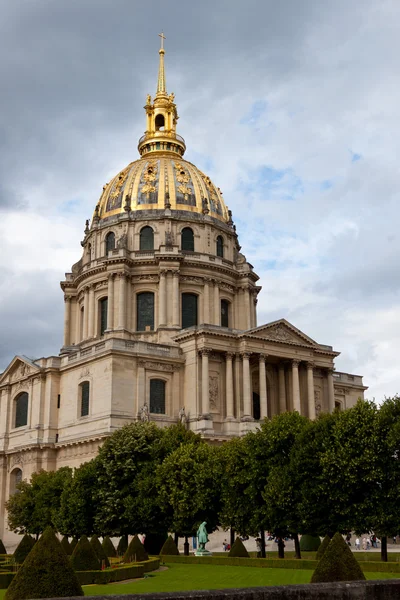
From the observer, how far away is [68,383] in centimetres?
6812

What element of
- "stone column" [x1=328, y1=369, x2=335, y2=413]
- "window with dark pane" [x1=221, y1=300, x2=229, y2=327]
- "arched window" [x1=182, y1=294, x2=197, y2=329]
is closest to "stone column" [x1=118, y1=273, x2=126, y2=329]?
"arched window" [x1=182, y1=294, x2=197, y2=329]

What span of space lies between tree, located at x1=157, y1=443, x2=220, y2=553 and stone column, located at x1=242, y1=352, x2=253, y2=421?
17607 millimetres

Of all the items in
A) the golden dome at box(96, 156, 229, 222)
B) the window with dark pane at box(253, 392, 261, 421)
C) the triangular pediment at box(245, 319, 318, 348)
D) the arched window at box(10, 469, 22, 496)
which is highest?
the golden dome at box(96, 156, 229, 222)

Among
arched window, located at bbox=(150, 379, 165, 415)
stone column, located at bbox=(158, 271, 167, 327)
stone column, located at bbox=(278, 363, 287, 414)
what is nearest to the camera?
arched window, located at bbox=(150, 379, 165, 415)

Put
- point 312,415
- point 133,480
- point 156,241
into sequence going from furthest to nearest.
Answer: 1. point 156,241
2. point 312,415
3. point 133,480

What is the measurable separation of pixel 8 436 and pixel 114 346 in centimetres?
1818

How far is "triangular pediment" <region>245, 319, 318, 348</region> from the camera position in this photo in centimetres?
6631

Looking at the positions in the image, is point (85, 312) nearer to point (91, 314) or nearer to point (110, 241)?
A: point (91, 314)

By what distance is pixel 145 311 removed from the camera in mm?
76938

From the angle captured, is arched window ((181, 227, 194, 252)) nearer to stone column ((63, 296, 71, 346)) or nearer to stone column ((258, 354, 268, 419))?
stone column ((63, 296, 71, 346))

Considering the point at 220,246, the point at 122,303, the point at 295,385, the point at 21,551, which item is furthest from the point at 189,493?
the point at 220,246

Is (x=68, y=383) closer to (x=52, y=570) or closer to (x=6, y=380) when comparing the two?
(x=6, y=380)

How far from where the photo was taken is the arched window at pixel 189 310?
3014 inches

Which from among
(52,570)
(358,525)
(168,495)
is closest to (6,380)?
(168,495)
